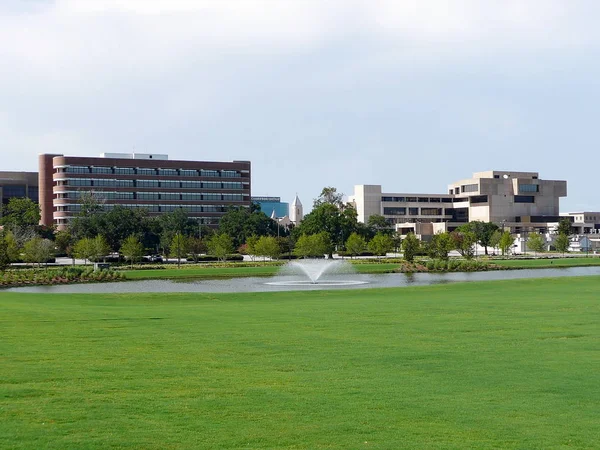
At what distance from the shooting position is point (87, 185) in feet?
544

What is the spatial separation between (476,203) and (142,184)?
250 feet

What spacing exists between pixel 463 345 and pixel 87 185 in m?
153

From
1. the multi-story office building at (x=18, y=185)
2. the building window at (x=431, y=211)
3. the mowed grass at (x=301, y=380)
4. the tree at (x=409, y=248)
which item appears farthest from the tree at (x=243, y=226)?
the mowed grass at (x=301, y=380)

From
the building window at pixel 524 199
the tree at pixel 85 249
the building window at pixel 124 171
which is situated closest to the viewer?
the tree at pixel 85 249

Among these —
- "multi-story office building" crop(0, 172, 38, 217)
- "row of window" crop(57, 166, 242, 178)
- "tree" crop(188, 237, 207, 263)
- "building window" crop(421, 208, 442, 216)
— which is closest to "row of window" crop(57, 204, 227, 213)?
"row of window" crop(57, 166, 242, 178)

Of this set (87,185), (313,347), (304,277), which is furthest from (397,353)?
(87,185)

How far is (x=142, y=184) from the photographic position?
17125cm

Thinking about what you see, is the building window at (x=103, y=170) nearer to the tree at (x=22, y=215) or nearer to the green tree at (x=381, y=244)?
the tree at (x=22, y=215)

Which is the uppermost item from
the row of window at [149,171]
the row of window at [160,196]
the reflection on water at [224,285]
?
the row of window at [149,171]

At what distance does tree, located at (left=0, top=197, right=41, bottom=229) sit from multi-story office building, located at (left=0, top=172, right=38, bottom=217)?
29.5m

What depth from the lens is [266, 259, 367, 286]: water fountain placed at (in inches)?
2377

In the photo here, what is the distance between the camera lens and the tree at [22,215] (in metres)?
137

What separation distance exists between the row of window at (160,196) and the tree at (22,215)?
11.5 m

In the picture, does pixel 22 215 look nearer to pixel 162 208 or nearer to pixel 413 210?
pixel 162 208
